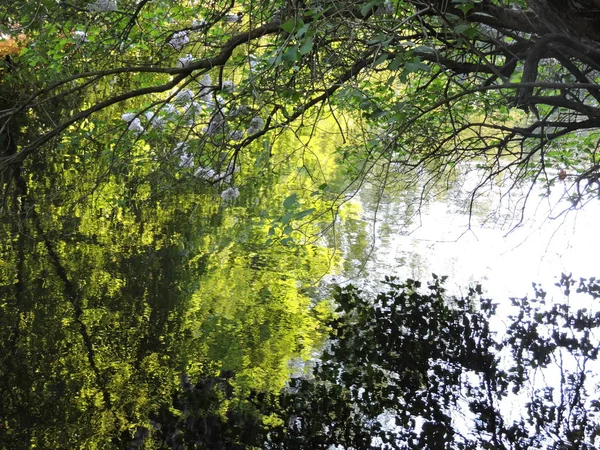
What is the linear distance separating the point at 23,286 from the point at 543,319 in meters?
4.45

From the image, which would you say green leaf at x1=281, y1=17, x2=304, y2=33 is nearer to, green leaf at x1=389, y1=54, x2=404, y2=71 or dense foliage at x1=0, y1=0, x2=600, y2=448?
dense foliage at x1=0, y1=0, x2=600, y2=448

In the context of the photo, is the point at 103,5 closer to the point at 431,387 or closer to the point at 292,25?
the point at 292,25

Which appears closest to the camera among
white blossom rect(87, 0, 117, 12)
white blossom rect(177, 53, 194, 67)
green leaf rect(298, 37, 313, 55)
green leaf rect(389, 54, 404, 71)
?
green leaf rect(298, 37, 313, 55)

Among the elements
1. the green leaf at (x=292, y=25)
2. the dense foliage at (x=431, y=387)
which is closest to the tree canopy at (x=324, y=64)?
the green leaf at (x=292, y=25)

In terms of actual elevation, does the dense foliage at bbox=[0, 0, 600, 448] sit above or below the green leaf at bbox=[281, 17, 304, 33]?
above

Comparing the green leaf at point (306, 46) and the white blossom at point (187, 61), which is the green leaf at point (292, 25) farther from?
the white blossom at point (187, 61)

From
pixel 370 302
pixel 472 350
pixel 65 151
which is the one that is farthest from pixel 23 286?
pixel 65 151

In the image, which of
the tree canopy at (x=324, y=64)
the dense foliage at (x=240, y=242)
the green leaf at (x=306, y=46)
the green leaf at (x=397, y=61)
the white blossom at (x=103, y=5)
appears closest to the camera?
the green leaf at (x=306, y=46)

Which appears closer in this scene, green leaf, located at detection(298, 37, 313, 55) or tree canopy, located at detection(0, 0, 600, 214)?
green leaf, located at detection(298, 37, 313, 55)

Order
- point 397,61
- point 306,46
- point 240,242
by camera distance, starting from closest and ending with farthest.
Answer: point 306,46, point 397,61, point 240,242

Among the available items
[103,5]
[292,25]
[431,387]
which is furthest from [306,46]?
[431,387]

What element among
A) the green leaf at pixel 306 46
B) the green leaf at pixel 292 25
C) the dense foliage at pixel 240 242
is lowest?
the green leaf at pixel 306 46

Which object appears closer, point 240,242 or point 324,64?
point 324,64

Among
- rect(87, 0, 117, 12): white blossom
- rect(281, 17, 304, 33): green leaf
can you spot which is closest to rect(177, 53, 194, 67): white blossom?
rect(87, 0, 117, 12): white blossom
